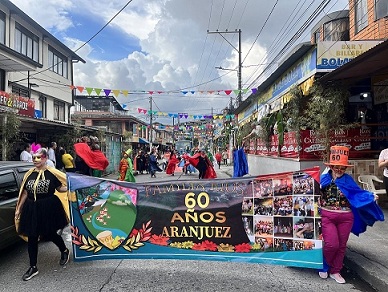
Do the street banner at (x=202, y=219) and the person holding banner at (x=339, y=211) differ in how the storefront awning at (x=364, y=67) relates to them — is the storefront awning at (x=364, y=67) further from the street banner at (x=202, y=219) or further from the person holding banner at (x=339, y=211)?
the street banner at (x=202, y=219)

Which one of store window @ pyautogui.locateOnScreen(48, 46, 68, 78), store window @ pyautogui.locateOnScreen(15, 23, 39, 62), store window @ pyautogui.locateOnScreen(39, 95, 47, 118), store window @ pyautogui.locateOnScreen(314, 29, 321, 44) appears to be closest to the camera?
store window @ pyautogui.locateOnScreen(15, 23, 39, 62)

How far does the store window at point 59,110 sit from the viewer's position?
80.0ft

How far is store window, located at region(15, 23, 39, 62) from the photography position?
61.0ft

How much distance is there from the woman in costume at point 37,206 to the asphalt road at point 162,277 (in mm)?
335

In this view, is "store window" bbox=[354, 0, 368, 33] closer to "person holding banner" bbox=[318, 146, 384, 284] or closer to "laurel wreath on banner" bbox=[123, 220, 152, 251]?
"person holding banner" bbox=[318, 146, 384, 284]

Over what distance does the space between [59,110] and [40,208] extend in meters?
22.4

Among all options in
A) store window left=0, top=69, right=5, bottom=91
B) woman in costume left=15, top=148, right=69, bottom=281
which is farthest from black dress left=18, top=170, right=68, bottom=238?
store window left=0, top=69, right=5, bottom=91

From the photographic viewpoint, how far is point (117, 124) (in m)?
43.8

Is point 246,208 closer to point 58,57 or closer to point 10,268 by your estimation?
point 10,268

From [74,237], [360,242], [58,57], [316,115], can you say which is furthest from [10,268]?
[58,57]

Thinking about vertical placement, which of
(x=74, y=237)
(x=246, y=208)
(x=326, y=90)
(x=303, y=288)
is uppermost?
(x=326, y=90)

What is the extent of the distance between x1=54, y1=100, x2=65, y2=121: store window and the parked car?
2006 cm

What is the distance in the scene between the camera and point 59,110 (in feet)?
82.5

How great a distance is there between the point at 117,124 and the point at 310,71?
36.2 m
